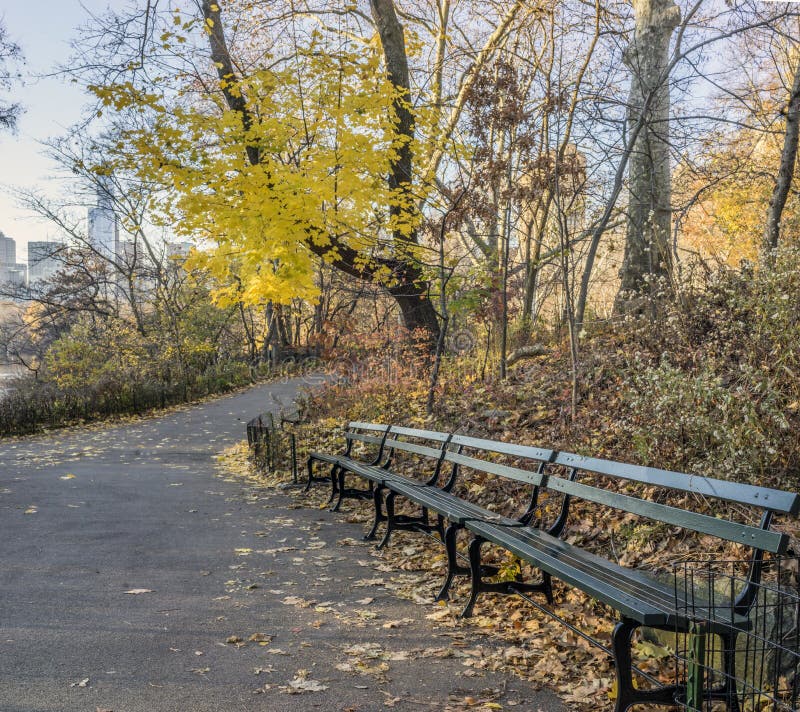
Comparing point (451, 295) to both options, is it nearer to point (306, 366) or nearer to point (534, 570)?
point (534, 570)

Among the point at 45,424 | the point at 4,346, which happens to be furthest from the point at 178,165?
the point at 4,346

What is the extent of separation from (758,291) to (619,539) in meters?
2.03

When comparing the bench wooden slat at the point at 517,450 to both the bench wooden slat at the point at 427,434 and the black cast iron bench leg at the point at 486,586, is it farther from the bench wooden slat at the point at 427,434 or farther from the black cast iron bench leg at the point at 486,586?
the black cast iron bench leg at the point at 486,586

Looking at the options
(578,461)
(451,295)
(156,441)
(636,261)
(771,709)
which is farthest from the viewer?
(156,441)

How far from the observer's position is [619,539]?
4.65m

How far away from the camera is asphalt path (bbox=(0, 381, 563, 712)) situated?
3150mm

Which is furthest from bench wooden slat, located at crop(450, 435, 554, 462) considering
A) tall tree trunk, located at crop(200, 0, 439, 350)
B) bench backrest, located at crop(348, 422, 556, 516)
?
tall tree trunk, located at crop(200, 0, 439, 350)

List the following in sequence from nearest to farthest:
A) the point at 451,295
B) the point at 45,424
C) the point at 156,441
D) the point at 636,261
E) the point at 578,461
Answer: the point at 578,461 < the point at 636,261 < the point at 451,295 < the point at 156,441 < the point at 45,424

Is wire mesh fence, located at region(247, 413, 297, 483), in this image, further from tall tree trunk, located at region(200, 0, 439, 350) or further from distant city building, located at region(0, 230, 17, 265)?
distant city building, located at region(0, 230, 17, 265)

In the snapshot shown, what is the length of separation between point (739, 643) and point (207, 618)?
2763 mm

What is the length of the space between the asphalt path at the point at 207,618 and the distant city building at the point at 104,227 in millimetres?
18198

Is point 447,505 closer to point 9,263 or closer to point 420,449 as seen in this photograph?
point 420,449

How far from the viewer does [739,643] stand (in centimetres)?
298

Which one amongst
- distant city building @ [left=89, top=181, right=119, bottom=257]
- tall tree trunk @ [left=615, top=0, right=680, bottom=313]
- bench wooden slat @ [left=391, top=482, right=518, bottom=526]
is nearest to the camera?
bench wooden slat @ [left=391, top=482, right=518, bottom=526]
